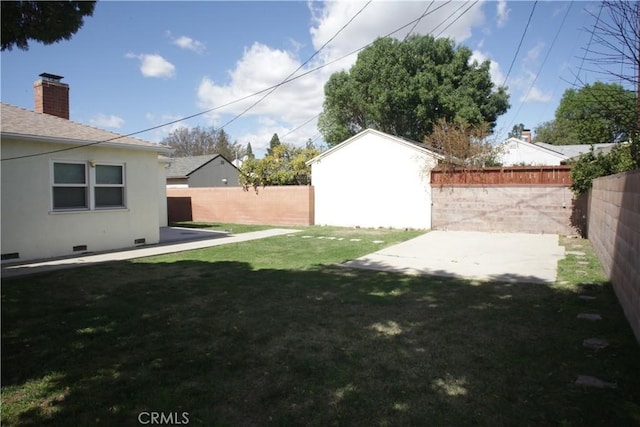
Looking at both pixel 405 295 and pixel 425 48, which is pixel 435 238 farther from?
pixel 425 48

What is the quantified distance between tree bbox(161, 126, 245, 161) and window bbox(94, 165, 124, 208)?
43.8 metres

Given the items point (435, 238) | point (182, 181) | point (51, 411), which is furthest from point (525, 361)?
point (182, 181)

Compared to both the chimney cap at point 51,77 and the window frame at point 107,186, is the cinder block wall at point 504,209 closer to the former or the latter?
the window frame at point 107,186

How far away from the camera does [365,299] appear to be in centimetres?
600

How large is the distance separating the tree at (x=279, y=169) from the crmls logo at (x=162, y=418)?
17967mm

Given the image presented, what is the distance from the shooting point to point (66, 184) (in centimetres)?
1012

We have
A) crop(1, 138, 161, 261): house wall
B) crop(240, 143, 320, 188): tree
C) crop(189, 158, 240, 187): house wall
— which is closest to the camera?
crop(1, 138, 161, 261): house wall

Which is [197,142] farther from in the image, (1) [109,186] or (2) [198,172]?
(1) [109,186]

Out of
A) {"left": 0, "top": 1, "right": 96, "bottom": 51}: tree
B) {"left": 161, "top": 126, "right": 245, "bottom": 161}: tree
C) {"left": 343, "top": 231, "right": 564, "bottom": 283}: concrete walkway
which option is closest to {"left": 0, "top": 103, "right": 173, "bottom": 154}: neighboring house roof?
{"left": 0, "top": 1, "right": 96, "bottom": 51}: tree

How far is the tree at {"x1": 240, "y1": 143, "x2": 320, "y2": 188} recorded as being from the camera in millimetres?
21031

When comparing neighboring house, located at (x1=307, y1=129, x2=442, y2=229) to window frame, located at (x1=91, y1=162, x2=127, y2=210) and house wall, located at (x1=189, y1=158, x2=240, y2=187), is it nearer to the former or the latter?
window frame, located at (x1=91, y1=162, x2=127, y2=210)

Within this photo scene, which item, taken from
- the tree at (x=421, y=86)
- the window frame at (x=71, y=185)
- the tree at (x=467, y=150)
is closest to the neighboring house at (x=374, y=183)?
the tree at (x=467, y=150)

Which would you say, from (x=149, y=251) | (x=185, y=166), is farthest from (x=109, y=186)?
(x=185, y=166)

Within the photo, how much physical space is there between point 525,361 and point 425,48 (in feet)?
98.3
